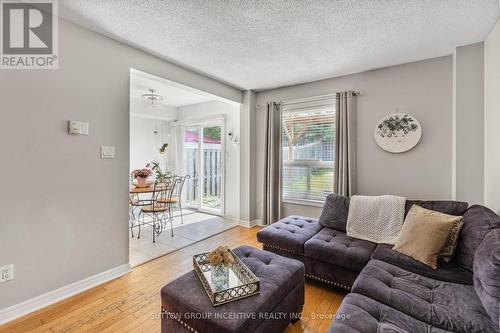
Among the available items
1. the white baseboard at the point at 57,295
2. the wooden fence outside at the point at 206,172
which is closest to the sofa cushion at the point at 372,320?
the white baseboard at the point at 57,295

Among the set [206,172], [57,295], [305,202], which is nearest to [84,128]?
[57,295]

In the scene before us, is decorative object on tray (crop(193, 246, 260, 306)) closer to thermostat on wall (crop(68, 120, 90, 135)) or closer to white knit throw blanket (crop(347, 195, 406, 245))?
white knit throw blanket (crop(347, 195, 406, 245))

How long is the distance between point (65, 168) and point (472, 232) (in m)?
3.48

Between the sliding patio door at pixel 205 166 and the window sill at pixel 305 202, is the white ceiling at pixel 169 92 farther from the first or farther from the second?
the window sill at pixel 305 202

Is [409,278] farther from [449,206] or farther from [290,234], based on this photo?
[290,234]

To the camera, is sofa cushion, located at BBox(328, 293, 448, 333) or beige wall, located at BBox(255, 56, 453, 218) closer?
sofa cushion, located at BBox(328, 293, 448, 333)

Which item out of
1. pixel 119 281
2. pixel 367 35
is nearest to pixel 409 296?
pixel 367 35

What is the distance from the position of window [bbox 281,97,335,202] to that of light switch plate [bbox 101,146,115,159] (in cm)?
270

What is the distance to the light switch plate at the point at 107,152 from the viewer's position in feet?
7.92

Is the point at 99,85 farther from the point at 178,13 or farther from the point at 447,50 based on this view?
the point at 447,50

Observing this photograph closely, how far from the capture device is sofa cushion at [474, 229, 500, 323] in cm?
119

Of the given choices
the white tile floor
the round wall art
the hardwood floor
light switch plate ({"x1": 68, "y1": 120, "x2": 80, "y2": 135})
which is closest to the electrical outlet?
the hardwood floor

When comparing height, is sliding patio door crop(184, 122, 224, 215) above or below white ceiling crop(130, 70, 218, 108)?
below

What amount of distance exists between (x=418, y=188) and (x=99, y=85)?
3968mm
